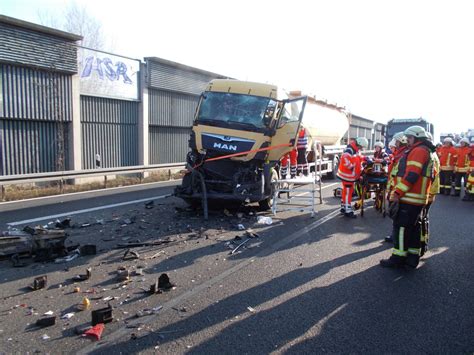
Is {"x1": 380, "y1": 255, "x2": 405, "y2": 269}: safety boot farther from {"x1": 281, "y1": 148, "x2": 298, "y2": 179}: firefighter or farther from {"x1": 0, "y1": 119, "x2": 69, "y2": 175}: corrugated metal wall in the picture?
{"x1": 0, "y1": 119, "x2": 69, "y2": 175}: corrugated metal wall

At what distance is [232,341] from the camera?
3.49m

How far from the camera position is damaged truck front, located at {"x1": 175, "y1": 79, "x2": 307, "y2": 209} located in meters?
8.58

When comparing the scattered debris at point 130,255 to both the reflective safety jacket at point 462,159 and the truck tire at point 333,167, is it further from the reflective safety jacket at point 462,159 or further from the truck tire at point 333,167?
the truck tire at point 333,167

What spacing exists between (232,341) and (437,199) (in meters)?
11.7

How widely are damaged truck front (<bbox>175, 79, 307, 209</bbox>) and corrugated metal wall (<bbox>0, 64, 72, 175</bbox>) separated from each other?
8.13 metres

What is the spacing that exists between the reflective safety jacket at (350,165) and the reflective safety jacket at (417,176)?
12.1 ft

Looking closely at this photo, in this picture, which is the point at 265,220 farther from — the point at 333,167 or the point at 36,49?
the point at 36,49

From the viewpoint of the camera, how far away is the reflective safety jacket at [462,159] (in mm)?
14203

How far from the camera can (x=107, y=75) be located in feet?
58.2

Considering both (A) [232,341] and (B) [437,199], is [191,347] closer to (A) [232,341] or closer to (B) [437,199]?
(A) [232,341]

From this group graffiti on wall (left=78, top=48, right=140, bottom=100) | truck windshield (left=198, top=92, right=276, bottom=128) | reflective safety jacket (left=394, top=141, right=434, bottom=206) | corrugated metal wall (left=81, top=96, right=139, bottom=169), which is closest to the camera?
reflective safety jacket (left=394, top=141, right=434, bottom=206)

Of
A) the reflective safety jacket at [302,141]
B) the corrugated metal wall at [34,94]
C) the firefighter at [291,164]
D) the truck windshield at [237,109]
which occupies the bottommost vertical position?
the firefighter at [291,164]

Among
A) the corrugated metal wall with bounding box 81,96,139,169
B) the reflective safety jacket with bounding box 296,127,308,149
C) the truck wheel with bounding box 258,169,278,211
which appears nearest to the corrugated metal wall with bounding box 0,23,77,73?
the corrugated metal wall with bounding box 81,96,139,169

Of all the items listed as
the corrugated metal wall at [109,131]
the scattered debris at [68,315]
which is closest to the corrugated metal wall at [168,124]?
the corrugated metal wall at [109,131]
